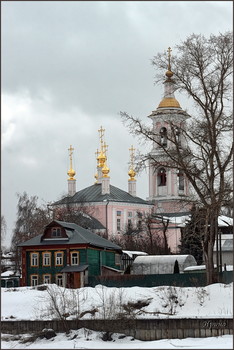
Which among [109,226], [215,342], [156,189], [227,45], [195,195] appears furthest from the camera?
[156,189]

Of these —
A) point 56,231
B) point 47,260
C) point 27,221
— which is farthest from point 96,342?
point 27,221

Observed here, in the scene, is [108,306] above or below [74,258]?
below

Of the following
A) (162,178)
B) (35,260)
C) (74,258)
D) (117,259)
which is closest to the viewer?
(74,258)

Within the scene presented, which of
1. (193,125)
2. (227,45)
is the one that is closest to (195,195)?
(193,125)

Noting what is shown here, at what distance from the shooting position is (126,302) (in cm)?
3244

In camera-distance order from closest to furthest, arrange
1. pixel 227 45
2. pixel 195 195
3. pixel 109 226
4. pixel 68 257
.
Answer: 1. pixel 227 45
2. pixel 195 195
3. pixel 68 257
4. pixel 109 226

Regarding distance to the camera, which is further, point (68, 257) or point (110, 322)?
point (68, 257)

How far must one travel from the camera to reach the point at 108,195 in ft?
253

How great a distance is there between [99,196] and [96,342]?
48202mm

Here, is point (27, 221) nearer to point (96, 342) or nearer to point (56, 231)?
point (56, 231)

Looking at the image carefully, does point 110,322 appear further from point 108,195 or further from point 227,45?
point 108,195

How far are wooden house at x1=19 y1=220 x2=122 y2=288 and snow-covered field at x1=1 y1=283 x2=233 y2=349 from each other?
690 centimetres

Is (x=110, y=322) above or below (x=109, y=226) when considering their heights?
below

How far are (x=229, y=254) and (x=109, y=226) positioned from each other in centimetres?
2700
